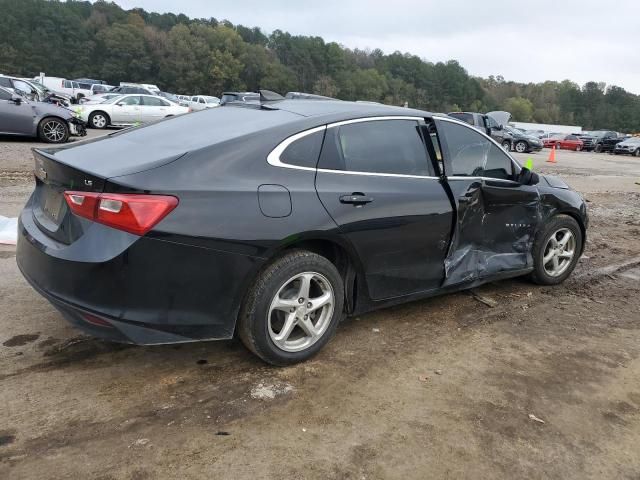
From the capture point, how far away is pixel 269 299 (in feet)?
9.97

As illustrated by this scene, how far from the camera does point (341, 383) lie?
10.4 feet

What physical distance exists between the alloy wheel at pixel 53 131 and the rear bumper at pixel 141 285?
38.1 ft

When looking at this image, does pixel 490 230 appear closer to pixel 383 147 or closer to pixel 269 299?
pixel 383 147

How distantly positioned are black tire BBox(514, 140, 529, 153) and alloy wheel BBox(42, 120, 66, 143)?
22802 mm

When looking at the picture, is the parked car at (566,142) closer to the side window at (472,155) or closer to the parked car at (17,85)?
the parked car at (17,85)

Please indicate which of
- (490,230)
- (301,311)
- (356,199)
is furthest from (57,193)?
(490,230)

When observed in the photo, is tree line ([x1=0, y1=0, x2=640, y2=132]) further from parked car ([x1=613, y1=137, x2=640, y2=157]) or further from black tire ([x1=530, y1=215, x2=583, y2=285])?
black tire ([x1=530, y1=215, x2=583, y2=285])

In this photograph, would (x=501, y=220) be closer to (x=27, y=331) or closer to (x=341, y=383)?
(x=341, y=383)

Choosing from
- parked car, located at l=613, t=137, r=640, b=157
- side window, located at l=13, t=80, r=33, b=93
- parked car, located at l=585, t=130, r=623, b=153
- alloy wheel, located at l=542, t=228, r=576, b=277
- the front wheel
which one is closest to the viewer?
alloy wheel, located at l=542, t=228, r=576, b=277

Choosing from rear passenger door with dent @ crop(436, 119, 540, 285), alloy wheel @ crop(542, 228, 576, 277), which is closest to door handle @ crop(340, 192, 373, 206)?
rear passenger door with dent @ crop(436, 119, 540, 285)

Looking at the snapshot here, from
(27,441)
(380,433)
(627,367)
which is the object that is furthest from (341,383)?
(627,367)

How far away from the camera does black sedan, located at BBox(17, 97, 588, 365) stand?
2713 mm

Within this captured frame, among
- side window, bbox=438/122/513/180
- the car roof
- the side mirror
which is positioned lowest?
the side mirror

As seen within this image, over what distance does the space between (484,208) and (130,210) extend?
280 cm
